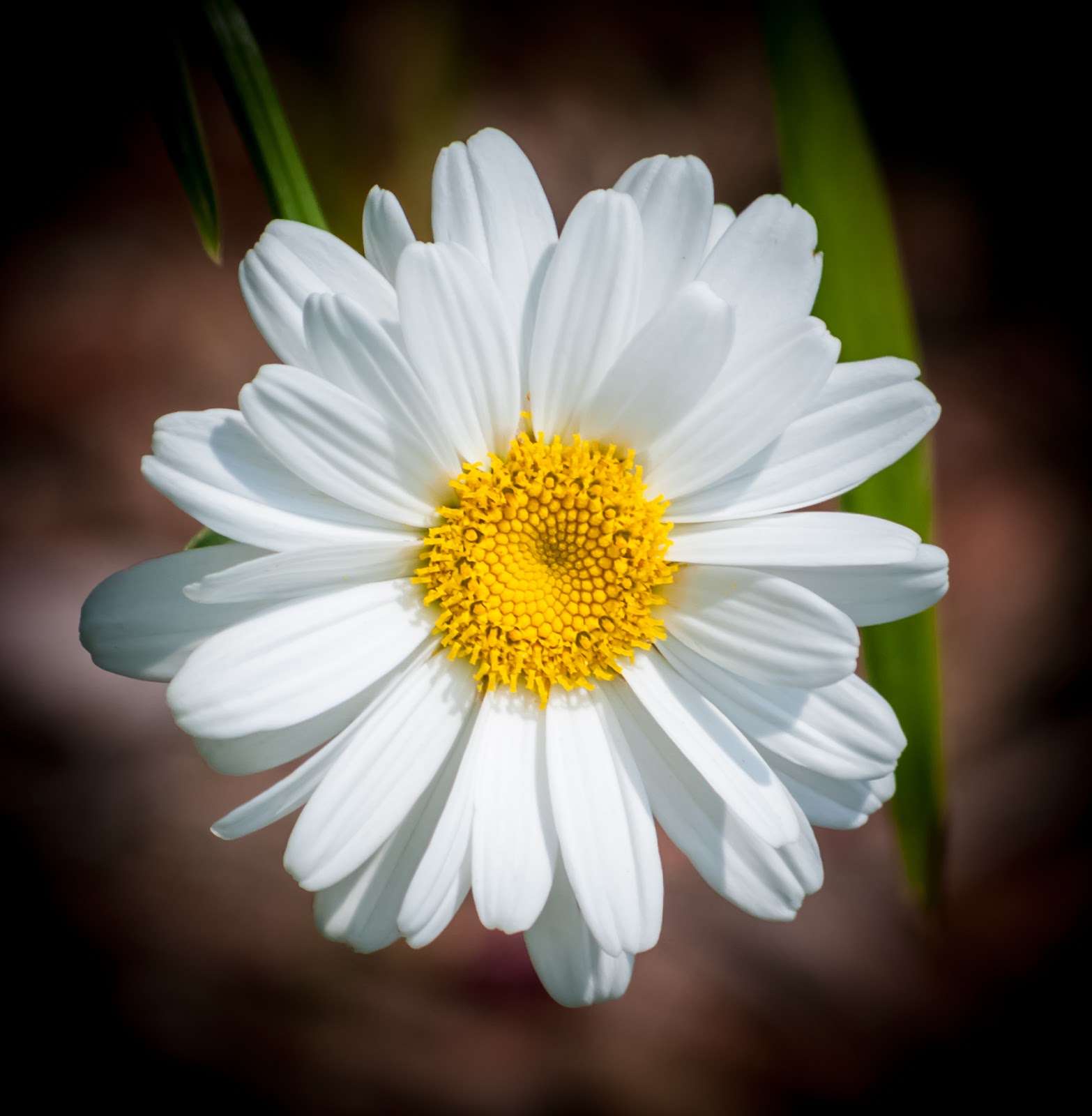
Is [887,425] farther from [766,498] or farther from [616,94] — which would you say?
[616,94]

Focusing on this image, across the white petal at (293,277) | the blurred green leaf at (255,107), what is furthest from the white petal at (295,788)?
the blurred green leaf at (255,107)

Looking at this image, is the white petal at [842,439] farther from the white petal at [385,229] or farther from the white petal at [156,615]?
the white petal at [156,615]

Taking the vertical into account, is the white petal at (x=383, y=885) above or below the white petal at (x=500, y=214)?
below

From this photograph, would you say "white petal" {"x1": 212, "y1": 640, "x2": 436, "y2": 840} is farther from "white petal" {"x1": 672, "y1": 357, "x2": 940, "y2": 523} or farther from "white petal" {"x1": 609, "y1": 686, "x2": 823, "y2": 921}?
"white petal" {"x1": 672, "y1": 357, "x2": 940, "y2": 523}

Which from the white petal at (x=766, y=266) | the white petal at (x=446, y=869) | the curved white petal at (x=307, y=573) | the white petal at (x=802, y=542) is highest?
the white petal at (x=766, y=266)

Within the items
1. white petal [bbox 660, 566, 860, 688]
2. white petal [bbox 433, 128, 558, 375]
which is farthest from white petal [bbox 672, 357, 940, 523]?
white petal [bbox 433, 128, 558, 375]

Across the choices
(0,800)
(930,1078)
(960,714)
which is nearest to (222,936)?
(0,800)
